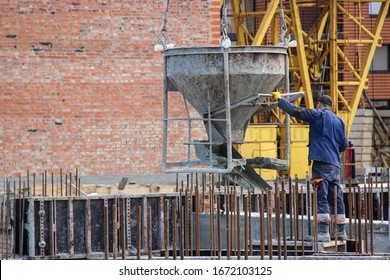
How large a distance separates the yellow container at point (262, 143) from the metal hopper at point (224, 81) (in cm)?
1086

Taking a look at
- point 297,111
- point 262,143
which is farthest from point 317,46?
point 297,111

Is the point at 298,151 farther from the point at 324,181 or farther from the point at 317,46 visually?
the point at 324,181

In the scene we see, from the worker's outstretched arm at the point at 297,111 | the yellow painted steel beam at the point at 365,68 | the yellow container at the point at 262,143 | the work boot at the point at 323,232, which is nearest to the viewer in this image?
the worker's outstretched arm at the point at 297,111

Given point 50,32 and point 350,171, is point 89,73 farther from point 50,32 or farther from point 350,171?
point 350,171

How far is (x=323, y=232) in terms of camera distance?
13.1 meters

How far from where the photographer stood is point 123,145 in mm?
21891

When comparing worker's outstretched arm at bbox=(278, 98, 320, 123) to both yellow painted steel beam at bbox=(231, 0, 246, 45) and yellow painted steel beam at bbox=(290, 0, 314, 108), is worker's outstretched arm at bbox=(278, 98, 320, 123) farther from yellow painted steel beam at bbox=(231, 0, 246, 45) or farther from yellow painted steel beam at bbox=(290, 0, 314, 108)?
yellow painted steel beam at bbox=(231, 0, 246, 45)

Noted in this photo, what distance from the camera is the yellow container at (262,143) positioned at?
24938 millimetres

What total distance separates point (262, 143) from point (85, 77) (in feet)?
18.1

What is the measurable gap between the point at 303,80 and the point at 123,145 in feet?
21.6

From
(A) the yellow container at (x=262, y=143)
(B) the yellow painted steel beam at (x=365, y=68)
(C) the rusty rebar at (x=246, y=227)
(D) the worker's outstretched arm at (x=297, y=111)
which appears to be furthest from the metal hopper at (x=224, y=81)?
(B) the yellow painted steel beam at (x=365, y=68)

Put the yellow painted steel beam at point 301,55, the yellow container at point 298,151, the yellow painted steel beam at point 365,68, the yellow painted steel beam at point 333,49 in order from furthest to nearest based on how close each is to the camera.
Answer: the yellow painted steel beam at point 365,68 → the yellow painted steel beam at point 333,49 → the yellow painted steel beam at point 301,55 → the yellow container at point 298,151

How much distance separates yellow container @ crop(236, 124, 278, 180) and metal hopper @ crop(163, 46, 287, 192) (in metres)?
10.9

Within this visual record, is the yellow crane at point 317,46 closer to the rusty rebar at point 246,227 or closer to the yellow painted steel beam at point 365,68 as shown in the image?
the yellow painted steel beam at point 365,68
